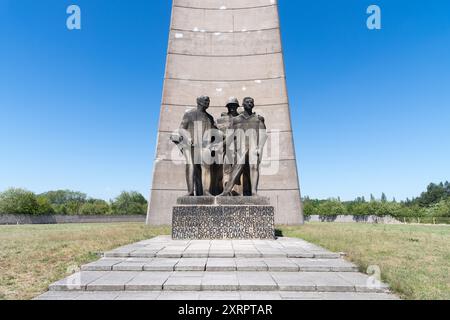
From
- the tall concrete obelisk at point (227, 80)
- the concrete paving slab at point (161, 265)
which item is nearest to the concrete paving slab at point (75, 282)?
the concrete paving slab at point (161, 265)

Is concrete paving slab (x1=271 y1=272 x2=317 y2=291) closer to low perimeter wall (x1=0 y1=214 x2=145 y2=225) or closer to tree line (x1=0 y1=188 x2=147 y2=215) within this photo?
low perimeter wall (x1=0 y1=214 x2=145 y2=225)

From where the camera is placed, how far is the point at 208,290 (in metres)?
4.04

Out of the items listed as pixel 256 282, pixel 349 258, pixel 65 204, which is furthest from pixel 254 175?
pixel 65 204

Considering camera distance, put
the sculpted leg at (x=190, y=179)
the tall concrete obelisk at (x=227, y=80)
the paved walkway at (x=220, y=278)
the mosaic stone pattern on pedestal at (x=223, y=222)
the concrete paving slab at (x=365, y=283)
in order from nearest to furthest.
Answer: the paved walkway at (x=220, y=278) < the concrete paving slab at (x=365, y=283) < the mosaic stone pattern on pedestal at (x=223, y=222) < the sculpted leg at (x=190, y=179) < the tall concrete obelisk at (x=227, y=80)

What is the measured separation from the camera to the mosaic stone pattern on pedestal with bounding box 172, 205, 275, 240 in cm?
837

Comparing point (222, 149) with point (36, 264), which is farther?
point (222, 149)

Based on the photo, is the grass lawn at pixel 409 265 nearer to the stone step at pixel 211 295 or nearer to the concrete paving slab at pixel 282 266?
the stone step at pixel 211 295

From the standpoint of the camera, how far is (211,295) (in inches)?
152

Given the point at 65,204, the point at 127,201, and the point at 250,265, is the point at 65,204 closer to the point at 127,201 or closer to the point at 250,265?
the point at 127,201

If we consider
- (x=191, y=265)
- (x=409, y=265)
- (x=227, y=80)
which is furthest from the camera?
(x=227, y=80)

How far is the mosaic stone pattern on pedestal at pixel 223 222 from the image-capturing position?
8367 millimetres

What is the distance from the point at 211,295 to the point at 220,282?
1.14 feet

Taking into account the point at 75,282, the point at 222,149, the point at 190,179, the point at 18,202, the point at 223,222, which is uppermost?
the point at 222,149
